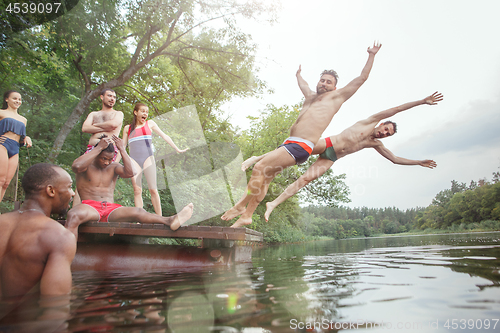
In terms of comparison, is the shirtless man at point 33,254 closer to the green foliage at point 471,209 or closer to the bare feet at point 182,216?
the bare feet at point 182,216

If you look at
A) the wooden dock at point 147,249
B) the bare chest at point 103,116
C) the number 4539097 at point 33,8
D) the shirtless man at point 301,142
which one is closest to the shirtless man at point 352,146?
the shirtless man at point 301,142

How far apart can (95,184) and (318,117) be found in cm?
331

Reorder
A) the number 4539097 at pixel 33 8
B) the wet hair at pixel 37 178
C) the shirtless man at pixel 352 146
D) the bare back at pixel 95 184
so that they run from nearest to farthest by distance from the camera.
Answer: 1. the wet hair at pixel 37 178
2. the bare back at pixel 95 184
3. the shirtless man at pixel 352 146
4. the number 4539097 at pixel 33 8

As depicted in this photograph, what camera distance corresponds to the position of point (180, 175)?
504 inches

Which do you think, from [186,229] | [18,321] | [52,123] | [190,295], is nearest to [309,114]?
[186,229]

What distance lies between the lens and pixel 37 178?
2152mm

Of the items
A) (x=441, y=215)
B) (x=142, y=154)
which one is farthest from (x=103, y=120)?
(x=441, y=215)

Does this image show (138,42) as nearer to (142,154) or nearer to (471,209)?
(142,154)

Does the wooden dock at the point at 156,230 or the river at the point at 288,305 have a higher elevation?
the wooden dock at the point at 156,230

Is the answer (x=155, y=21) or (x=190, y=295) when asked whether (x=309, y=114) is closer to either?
(x=190, y=295)

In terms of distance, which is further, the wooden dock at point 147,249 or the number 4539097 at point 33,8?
the number 4539097 at point 33,8

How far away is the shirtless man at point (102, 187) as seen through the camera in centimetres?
347

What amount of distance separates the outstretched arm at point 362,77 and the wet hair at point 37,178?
3919mm

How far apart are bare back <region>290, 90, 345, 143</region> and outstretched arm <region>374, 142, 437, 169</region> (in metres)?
1.19
